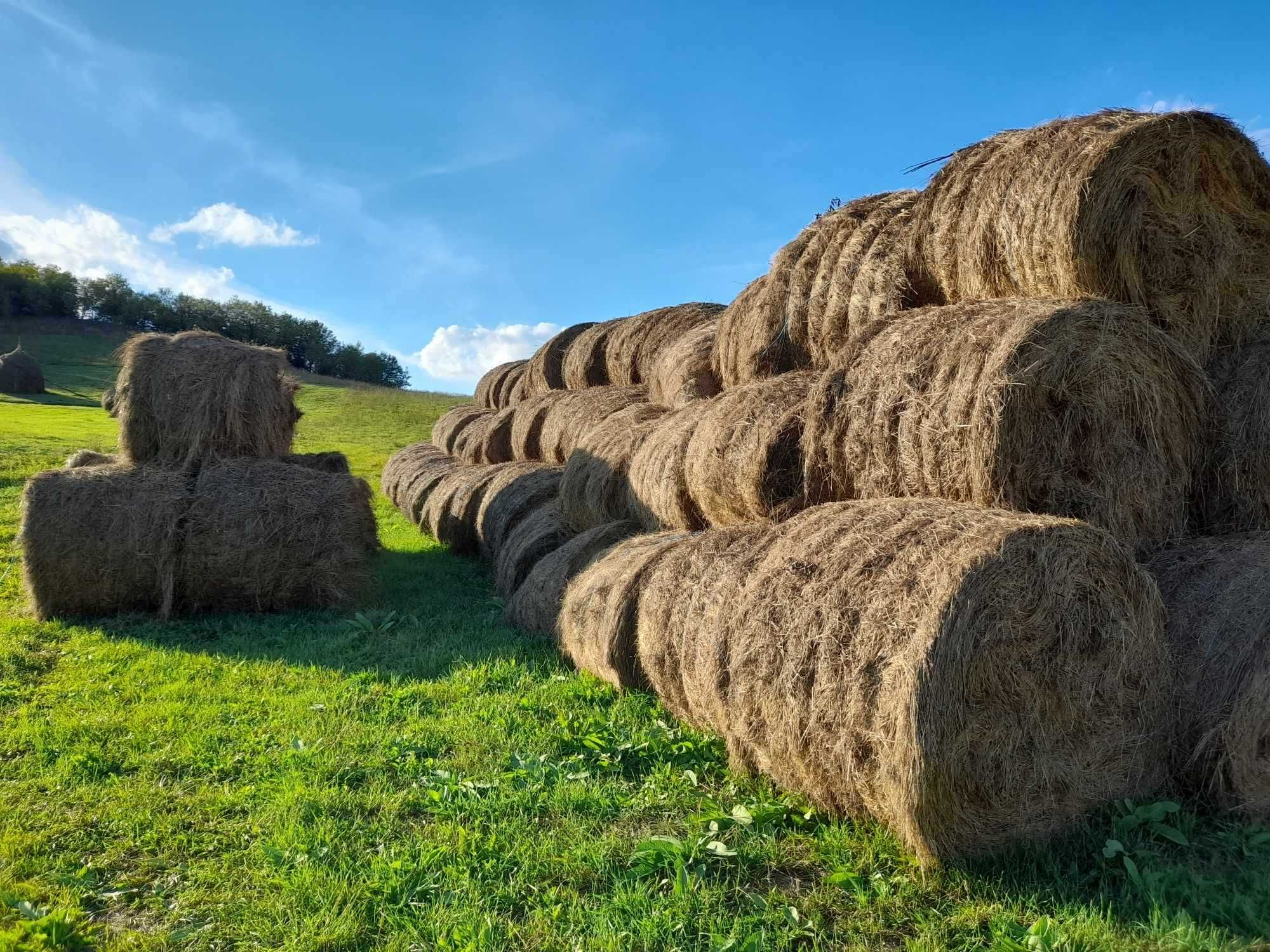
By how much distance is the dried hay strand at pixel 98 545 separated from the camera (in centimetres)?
852

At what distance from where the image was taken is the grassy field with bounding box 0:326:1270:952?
319 cm

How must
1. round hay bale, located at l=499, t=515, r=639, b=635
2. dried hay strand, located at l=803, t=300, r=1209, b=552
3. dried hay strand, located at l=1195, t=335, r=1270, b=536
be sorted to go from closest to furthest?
dried hay strand, located at l=803, t=300, r=1209, b=552
dried hay strand, located at l=1195, t=335, r=1270, b=536
round hay bale, located at l=499, t=515, r=639, b=635

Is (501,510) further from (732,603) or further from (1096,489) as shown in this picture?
(1096,489)

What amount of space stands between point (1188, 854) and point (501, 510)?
27.9 ft

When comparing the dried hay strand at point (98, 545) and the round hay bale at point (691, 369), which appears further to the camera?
the dried hay strand at point (98, 545)

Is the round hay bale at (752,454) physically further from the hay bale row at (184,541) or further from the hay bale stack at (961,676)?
the hay bale row at (184,541)

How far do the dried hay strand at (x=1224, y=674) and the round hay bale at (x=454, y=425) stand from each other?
1418 cm

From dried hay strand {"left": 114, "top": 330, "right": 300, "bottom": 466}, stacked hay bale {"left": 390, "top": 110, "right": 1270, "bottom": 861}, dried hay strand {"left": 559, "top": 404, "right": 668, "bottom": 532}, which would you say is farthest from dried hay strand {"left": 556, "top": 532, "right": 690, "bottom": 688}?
dried hay strand {"left": 114, "top": 330, "right": 300, "bottom": 466}

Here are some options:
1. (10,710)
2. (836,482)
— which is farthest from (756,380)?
(10,710)

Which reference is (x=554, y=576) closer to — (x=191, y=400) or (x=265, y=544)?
(x=265, y=544)

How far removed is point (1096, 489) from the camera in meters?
4.46

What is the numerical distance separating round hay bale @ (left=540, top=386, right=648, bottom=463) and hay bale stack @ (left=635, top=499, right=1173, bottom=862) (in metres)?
6.23

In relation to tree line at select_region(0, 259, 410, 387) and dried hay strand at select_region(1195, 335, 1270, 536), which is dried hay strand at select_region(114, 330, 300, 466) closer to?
dried hay strand at select_region(1195, 335, 1270, 536)

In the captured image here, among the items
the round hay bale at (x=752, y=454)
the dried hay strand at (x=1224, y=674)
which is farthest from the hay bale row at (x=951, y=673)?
the round hay bale at (x=752, y=454)
